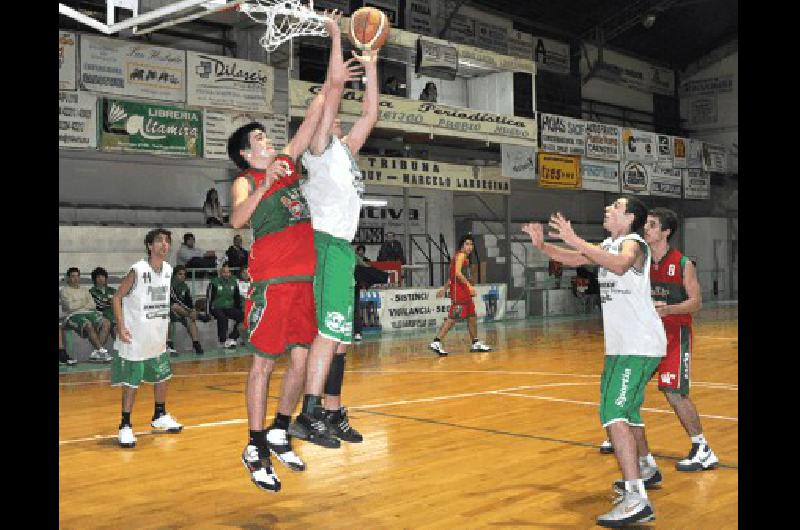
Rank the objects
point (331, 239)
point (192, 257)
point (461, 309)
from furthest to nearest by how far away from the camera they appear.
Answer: point (192, 257)
point (461, 309)
point (331, 239)

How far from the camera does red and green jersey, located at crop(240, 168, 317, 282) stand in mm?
4680

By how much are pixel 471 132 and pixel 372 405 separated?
12.6 meters

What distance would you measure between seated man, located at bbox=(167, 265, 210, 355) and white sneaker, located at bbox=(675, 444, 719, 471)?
10.0m

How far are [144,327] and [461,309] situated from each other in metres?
7.27

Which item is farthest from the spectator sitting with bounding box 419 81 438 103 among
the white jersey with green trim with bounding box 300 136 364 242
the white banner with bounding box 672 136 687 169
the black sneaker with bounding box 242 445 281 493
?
the black sneaker with bounding box 242 445 281 493

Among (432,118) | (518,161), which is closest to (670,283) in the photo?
(432,118)

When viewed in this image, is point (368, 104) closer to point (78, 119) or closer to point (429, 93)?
point (78, 119)

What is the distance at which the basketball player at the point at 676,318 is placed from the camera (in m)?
5.73

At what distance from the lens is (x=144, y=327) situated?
738 cm

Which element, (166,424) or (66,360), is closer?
(166,424)

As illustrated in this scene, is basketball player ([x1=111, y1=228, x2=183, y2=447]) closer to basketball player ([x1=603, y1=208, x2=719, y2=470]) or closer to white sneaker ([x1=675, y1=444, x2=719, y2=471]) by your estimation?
basketball player ([x1=603, y1=208, x2=719, y2=470])
